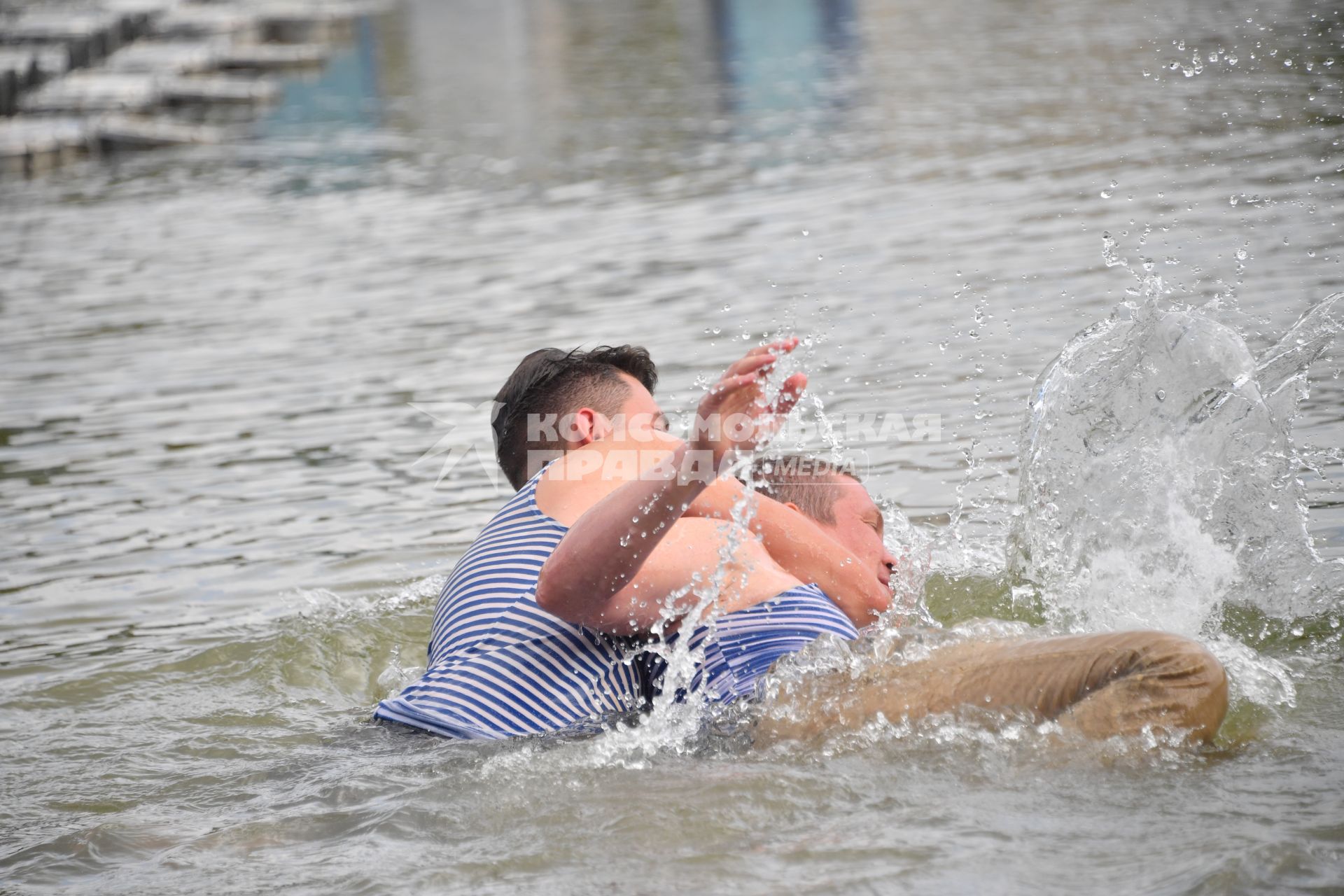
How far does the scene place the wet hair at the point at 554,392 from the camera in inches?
167

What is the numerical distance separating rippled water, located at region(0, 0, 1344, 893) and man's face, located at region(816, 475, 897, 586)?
78 centimetres

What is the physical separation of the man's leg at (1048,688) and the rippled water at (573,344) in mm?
75

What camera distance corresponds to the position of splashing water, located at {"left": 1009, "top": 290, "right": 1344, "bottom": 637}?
4.80 metres

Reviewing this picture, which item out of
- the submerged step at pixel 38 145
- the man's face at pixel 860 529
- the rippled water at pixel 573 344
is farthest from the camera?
the submerged step at pixel 38 145

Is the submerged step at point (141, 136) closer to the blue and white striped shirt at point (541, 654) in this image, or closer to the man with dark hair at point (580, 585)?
the man with dark hair at point (580, 585)

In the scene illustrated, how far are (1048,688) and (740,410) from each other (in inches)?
45.3

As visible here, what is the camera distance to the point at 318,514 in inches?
272

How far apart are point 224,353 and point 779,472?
6.21 meters

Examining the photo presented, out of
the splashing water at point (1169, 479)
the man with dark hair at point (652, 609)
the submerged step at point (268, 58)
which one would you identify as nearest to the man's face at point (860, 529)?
the man with dark hair at point (652, 609)

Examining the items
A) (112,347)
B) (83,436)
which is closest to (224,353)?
(112,347)

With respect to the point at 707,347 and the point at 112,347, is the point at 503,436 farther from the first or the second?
the point at 112,347

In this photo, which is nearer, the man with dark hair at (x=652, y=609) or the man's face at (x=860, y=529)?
the man with dark hair at (x=652, y=609)

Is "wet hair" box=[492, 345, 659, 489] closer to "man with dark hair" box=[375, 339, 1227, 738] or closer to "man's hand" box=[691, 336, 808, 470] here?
"man with dark hair" box=[375, 339, 1227, 738]

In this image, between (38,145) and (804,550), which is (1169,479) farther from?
(38,145)
